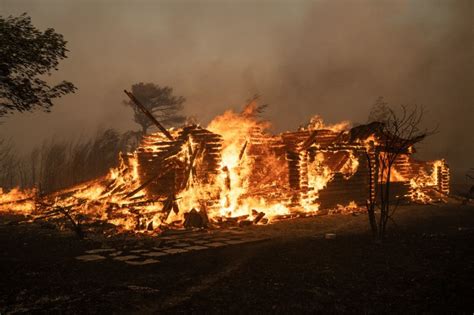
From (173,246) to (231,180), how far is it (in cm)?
705

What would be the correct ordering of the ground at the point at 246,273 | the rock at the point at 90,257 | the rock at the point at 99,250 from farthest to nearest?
the rock at the point at 99,250 < the rock at the point at 90,257 < the ground at the point at 246,273

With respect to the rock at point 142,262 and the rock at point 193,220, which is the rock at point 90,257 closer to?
the rock at point 142,262

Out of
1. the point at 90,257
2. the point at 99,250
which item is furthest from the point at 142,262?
the point at 99,250

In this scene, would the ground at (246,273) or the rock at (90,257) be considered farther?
the rock at (90,257)

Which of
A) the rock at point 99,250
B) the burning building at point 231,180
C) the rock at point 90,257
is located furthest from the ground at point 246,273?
the burning building at point 231,180

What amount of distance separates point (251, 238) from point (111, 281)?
4.93 metres

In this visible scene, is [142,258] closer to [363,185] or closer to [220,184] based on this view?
[220,184]

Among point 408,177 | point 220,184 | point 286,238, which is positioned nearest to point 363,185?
point 408,177

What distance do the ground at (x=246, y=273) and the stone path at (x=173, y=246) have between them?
45 mm

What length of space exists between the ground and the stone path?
5 centimetres

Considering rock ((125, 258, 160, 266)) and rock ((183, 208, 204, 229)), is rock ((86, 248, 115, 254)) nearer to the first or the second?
rock ((125, 258, 160, 266))

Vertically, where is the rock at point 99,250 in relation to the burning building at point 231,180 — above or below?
below

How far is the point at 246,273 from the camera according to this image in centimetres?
719

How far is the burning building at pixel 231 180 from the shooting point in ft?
47.0
